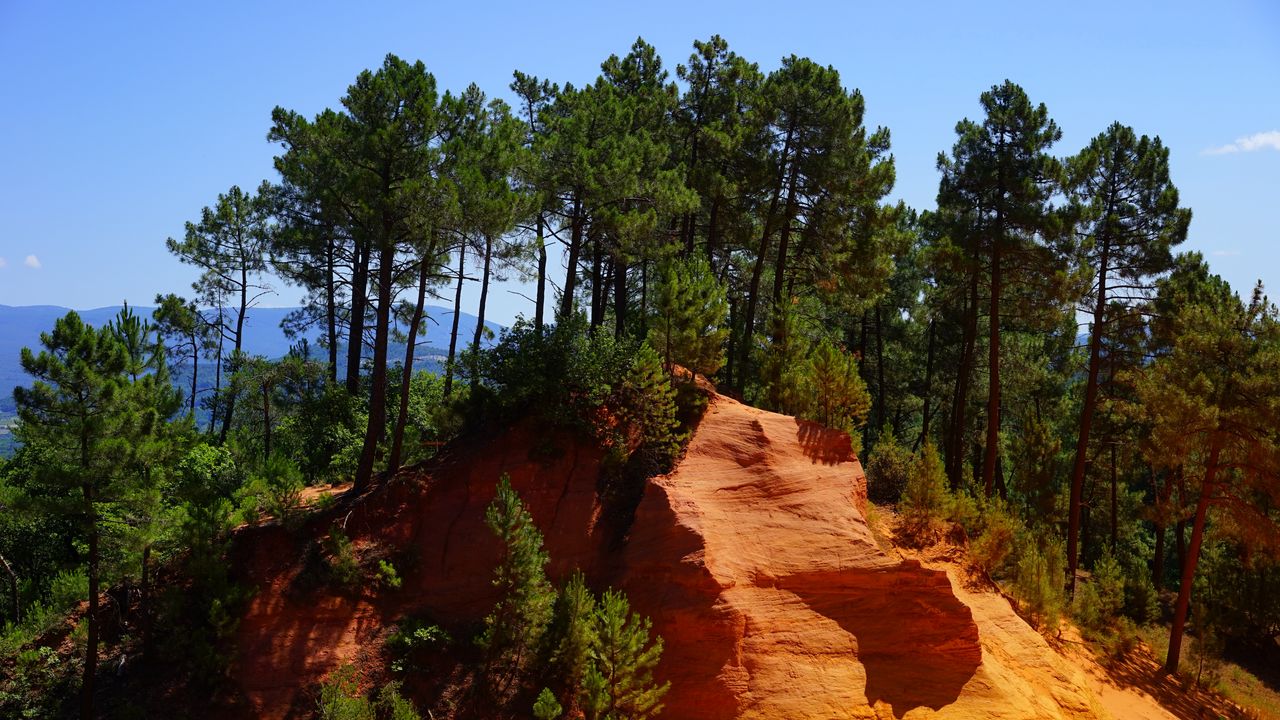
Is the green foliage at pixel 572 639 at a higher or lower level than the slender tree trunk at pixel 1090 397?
lower

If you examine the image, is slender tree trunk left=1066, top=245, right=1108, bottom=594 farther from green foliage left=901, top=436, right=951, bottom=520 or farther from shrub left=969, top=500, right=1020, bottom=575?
green foliage left=901, top=436, right=951, bottom=520

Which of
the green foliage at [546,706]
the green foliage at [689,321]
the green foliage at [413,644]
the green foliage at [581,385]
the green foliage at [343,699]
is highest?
the green foliage at [689,321]

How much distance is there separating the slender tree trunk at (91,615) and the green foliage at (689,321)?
1341cm

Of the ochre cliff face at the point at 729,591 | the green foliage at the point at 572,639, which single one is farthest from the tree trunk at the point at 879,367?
the green foliage at the point at 572,639

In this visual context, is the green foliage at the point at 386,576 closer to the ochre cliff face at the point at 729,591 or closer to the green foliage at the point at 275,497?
the ochre cliff face at the point at 729,591

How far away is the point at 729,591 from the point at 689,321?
7.83 meters

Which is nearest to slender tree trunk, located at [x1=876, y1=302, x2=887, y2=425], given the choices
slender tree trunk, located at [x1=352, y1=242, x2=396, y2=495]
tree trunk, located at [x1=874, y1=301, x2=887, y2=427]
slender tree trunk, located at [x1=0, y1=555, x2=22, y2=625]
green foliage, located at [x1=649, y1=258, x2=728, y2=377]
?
tree trunk, located at [x1=874, y1=301, x2=887, y2=427]

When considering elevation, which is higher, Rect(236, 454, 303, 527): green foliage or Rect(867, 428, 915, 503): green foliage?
Rect(867, 428, 915, 503): green foliage

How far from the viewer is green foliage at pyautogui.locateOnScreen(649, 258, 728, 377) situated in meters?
20.1

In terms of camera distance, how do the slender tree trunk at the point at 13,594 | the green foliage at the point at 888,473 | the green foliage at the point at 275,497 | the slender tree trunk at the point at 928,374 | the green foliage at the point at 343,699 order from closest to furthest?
the green foliage at the point at 343,699 → the green foliage at the point at 275,497 → the slender tree trunk at the point at 13,594 → the green foliage at the point at 888,473 → the slender tree trunk at the point at 928,374

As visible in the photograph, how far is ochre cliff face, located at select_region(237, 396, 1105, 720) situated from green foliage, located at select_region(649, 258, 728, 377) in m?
2.51

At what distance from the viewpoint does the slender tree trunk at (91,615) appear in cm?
1416

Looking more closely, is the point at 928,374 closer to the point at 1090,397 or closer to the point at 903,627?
the point at 1090,397

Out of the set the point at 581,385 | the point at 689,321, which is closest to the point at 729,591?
the point at 581,385
